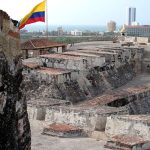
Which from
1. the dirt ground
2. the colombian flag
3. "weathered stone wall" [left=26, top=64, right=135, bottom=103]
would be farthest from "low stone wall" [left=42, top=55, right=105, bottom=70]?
the dirt ground

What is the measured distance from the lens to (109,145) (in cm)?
1086

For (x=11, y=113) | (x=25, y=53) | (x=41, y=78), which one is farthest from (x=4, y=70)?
(x=25, y=53)

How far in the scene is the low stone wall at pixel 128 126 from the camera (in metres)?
11.5

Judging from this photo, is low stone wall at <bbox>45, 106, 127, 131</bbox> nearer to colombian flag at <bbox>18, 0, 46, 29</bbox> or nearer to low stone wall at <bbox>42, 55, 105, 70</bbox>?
low stone wall at <bbox>42, 55, 105, 70</bbox>

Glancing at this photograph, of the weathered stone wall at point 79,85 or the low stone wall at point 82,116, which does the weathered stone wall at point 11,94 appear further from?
the weathered stone wall at point 79,85

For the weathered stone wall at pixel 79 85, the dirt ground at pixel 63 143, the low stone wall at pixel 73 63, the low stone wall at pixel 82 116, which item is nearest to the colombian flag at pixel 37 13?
the low stone wall at pixel 73 63

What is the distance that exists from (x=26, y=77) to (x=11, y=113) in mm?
13795

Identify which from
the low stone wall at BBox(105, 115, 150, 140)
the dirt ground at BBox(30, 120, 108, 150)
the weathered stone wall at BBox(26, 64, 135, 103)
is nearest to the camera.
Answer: the dirt ground at BBox(30, 120, 108, 150)

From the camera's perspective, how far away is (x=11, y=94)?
5371 millimetres

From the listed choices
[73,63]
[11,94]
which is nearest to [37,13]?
[73,63]

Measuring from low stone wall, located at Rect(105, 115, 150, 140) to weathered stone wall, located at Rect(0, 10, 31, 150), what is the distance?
625 cm

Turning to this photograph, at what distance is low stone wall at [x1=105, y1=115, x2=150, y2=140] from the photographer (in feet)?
Result: 37.7

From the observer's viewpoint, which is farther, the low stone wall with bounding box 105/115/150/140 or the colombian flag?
the colombian flag

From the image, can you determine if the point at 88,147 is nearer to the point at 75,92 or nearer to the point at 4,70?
the point at 4,70
